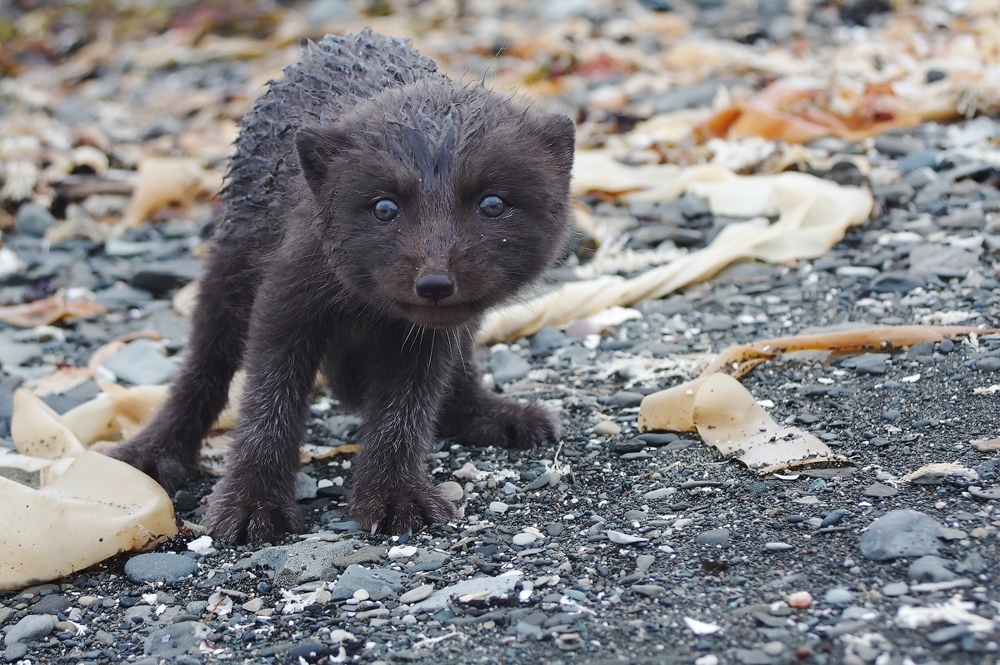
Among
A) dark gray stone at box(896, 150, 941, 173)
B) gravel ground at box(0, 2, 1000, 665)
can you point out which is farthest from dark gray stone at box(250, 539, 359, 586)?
dark gray stone at box(896, 150, 941, 173)

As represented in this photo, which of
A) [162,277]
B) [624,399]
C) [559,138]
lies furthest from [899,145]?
[162,277]

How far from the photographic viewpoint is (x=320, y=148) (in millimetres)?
4391

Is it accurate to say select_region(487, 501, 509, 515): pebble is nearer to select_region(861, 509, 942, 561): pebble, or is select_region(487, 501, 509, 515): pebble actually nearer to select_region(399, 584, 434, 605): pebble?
select_region(399, 584, 434, 605): pebble

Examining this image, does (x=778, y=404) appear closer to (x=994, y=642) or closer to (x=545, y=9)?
(x=994, y=642)

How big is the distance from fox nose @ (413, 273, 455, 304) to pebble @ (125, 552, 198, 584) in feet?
4.76

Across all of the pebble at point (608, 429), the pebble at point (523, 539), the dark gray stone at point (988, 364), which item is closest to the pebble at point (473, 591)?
the pebble at point (523, 539)

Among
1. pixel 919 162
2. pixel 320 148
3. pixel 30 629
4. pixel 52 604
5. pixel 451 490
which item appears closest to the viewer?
pixel 30 629

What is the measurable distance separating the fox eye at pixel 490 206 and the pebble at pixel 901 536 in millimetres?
1799

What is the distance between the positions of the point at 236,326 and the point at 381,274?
1641mm

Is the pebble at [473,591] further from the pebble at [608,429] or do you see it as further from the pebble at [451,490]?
the pebble at [608,429]

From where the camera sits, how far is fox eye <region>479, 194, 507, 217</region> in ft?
13.9

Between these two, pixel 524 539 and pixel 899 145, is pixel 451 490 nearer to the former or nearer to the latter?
pixel 524 539

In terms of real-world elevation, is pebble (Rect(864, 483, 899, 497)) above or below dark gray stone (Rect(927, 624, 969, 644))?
below

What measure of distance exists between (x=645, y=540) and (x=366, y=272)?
148cm
